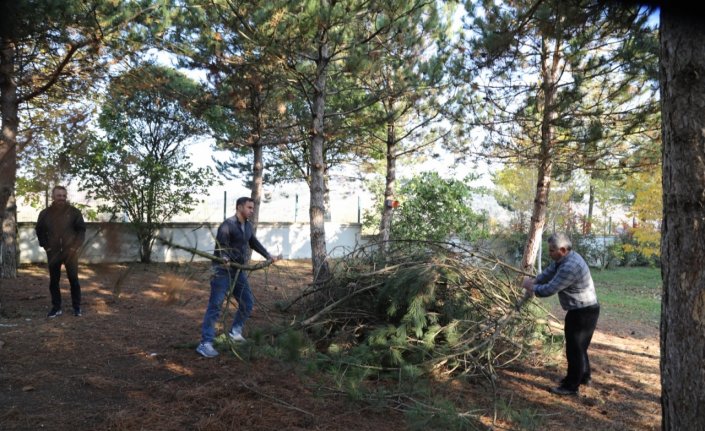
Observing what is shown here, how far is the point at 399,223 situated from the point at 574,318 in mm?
10218

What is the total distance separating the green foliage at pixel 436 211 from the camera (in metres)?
14.3

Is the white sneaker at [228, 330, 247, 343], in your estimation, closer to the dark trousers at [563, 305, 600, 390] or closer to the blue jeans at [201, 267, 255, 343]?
the blue jeans at [201, 267, 255, 343]

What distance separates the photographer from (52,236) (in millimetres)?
6789

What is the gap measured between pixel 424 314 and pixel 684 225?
2.80m

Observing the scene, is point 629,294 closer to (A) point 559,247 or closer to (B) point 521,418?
(A) point 559,247

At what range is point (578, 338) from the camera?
4738 millimetres

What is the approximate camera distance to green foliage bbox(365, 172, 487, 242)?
46.9ft

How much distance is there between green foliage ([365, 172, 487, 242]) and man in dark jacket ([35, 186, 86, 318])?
8.68 metres

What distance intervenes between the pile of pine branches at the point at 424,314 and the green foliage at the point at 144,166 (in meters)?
7.83

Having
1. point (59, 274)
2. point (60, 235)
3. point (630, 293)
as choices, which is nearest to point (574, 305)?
point (59, 274)

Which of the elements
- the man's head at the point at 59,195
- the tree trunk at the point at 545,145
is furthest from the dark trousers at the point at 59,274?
the tree trunk at the point at 545,145

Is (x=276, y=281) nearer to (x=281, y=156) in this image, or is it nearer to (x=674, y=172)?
(x=281, y=156)

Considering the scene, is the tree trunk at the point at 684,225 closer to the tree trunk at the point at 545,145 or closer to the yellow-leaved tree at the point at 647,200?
the tree trunk at the point at 545,145

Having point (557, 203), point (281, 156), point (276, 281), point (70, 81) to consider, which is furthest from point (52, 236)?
point (557, 203)
